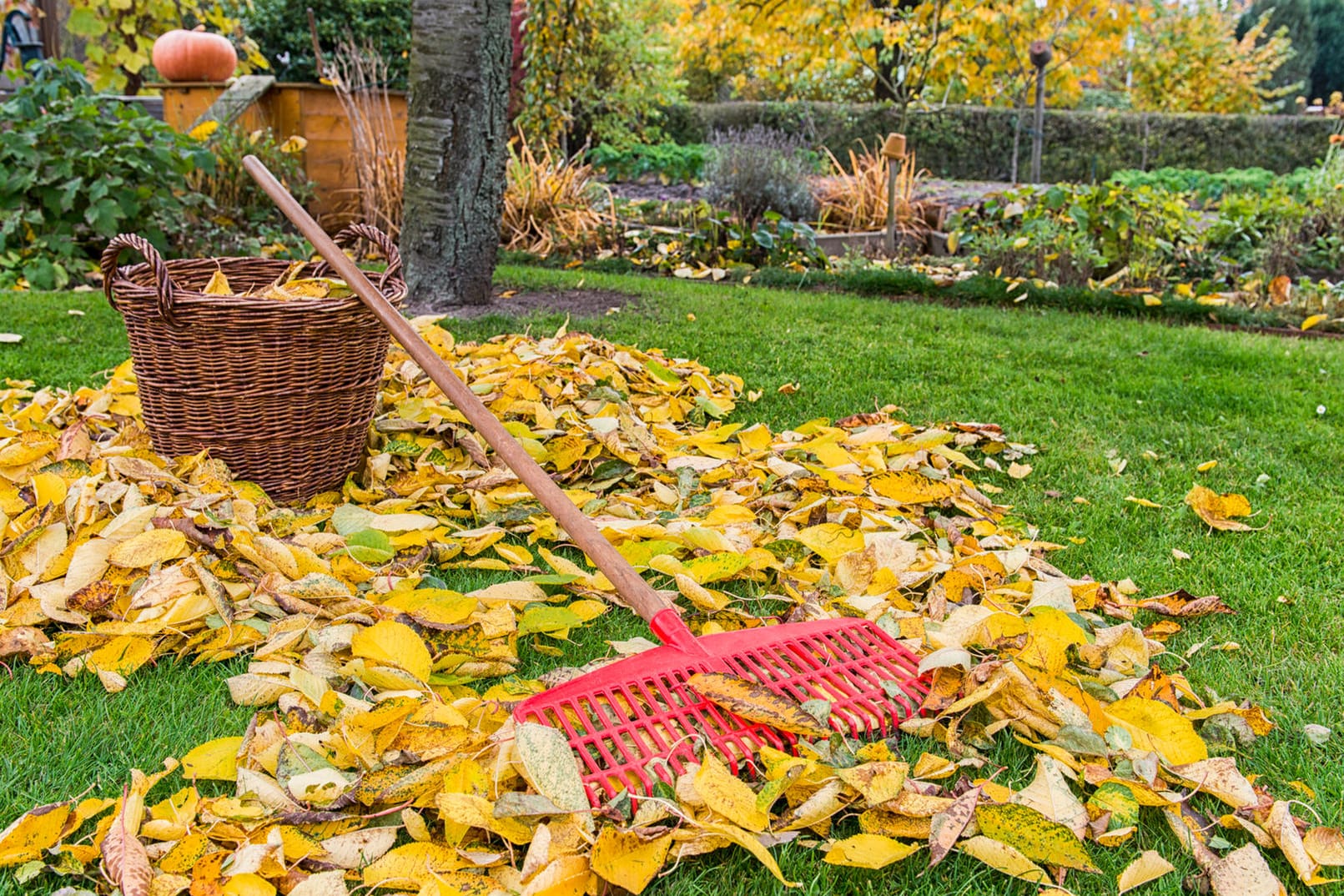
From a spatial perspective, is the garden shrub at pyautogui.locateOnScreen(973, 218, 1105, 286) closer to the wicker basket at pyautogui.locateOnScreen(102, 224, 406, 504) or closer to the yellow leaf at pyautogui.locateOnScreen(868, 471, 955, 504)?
the yellow leaf at pyautogui.locateOnScreen(868, 471, 955, 504)

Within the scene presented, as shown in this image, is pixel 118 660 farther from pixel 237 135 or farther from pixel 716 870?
pixel 237 135

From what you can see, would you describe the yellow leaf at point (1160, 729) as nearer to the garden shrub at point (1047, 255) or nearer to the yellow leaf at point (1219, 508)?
the yellow leaf at point (1219, 508)

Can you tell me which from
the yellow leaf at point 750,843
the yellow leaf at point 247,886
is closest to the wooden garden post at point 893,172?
→ the yellow leaf at point 750,843

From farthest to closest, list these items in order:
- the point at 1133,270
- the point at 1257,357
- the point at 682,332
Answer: the point at 1133,270 < the point at 682,332 < the point at 1257,357

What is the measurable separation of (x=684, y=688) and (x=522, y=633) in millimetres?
424

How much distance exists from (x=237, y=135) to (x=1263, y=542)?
620 cm

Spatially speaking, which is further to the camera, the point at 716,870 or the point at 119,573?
the point at 119,573

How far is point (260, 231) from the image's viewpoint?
19.6ft

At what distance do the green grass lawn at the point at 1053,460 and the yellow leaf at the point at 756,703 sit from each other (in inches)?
6.7

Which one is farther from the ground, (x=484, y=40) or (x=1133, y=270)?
(x=484, y=40)

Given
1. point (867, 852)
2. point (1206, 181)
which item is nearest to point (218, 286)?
point (867, 852)

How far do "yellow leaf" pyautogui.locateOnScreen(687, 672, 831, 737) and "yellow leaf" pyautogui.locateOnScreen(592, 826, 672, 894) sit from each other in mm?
232

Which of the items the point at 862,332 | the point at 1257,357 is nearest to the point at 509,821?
the point at 862,332

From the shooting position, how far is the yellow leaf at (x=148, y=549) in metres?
1.83
